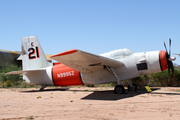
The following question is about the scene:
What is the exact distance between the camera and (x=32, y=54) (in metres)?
15.5

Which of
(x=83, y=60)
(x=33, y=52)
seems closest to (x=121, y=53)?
(x=83, y=60)

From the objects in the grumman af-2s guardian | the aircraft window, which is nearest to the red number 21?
the grumman af-2s guardian

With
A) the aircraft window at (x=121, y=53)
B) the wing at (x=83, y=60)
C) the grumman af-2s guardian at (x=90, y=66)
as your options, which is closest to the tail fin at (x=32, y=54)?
the grumman af-2s guardian at (x=90, y=66)

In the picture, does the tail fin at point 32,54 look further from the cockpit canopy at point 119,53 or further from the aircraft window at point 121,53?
the aircraft window at point 121,53

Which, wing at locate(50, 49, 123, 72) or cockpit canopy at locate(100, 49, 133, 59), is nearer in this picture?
wing at locate(50, 49, 123, 72)

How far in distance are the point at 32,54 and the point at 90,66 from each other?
6896 mm

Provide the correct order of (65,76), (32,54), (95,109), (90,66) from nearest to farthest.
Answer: (95,109) → (90,66) → (65,76) → (32,54)

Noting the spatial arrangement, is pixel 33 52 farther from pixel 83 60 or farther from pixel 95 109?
pixel 95 109

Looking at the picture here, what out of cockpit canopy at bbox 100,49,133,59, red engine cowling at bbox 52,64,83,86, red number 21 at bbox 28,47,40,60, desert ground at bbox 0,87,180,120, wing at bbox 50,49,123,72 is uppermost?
red number 21 at bbox 28,47,40,60

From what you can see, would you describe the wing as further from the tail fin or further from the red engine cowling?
the tail fin

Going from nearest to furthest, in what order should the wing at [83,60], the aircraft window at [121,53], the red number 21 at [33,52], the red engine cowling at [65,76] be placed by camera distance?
1. the wing at [83,60]
2. the aircraft window at [121,53]
3. the red engine cowling at [65,76]
4. the red number 21 at [33,52]

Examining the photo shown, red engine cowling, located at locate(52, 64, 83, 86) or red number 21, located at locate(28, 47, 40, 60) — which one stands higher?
red number 21, located at locate(28, 47, 40, 60)

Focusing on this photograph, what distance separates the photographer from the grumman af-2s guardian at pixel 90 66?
1035cm

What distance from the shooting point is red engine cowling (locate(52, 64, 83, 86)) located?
1334 centimetres
